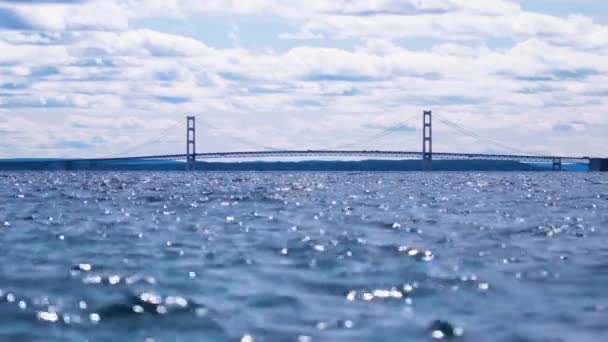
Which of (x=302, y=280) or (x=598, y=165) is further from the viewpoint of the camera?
(x=598, y=165)

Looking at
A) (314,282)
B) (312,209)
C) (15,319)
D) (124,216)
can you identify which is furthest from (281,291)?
(312,209)

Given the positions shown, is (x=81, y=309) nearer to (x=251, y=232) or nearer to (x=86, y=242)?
(x=86, y=242)

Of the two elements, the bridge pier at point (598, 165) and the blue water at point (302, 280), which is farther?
the bridge pier at point (598, 165)

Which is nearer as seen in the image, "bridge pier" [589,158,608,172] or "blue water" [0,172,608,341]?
"blue water" [0,172,608,341]

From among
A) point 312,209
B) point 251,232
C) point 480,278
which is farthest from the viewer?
point 312,209
